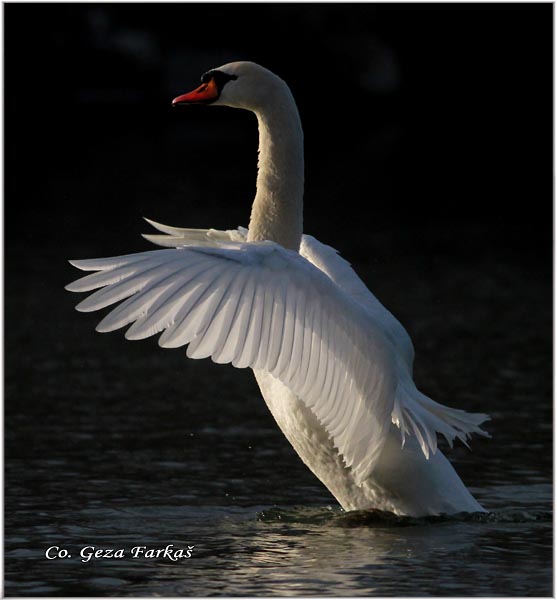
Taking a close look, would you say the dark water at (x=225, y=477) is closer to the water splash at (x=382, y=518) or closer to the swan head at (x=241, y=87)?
the water splash at (x=382, y=518)

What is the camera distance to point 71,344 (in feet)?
39.9

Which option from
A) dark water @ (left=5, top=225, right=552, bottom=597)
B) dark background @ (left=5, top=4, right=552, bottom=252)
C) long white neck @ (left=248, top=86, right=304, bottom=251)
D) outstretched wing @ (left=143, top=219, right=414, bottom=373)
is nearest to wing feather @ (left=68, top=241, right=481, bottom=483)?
outstretched wing @ (left=143, top=219, right=414, bottom=373)

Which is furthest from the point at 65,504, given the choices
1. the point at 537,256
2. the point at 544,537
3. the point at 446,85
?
the point at 446,85

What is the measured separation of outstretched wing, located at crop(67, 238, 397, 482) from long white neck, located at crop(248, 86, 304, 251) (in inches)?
37.6

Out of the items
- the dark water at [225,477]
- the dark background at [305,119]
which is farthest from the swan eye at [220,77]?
the dark background at [305,119]

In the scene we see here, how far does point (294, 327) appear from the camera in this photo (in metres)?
6.41

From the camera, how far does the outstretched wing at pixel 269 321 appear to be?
603 cm

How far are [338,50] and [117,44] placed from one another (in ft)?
20.8

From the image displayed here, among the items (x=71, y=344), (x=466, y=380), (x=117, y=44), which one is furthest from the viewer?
(x=117, y=44)

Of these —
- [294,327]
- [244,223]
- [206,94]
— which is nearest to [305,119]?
[244,223]

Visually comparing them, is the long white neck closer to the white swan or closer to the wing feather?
the white swan

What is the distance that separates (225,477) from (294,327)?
6.94 ft

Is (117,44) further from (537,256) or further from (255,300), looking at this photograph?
(255,300)

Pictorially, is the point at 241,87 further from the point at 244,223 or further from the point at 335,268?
the point at 244,223
